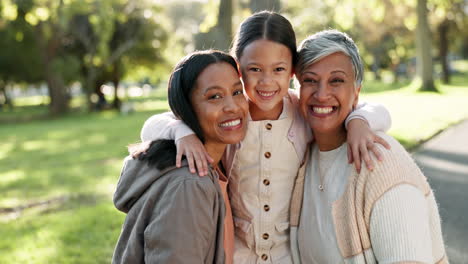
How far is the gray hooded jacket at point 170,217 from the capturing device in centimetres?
207

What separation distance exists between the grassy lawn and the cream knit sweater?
3.12 metres

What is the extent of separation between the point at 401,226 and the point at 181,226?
1.01 metres

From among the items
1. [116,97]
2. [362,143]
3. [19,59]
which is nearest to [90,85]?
[116,97]

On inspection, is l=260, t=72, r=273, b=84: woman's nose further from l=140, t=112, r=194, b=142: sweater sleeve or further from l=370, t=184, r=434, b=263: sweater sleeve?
l=370, t=184, r=434, b=263: sweater sleeve

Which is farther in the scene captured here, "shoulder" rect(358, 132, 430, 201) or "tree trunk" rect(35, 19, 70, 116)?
"tree trunk" rect(35, 19, 70, 116)

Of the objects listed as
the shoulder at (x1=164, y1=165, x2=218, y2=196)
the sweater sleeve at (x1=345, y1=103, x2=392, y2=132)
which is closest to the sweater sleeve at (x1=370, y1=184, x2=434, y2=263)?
the sweater sleeve at (x1=345, y1=103, x2=392, y2=132)

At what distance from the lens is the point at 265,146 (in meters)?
2.95

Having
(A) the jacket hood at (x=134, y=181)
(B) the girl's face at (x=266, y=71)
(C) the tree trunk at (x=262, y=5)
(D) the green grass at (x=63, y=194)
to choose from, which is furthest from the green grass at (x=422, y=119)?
(A) the jacket hood at (x=134, y=181)

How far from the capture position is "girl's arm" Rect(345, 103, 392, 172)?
2353mm

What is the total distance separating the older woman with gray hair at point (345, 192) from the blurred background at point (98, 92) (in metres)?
1.70

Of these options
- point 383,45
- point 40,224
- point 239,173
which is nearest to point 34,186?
point 40,224

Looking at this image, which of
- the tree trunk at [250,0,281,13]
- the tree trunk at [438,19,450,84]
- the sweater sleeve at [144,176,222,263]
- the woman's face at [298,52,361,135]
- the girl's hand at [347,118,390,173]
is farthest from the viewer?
the tree trunk at [438,19,450,84]

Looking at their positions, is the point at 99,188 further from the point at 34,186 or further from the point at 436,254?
the point at 436,254

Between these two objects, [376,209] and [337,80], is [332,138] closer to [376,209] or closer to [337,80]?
[337,80]
